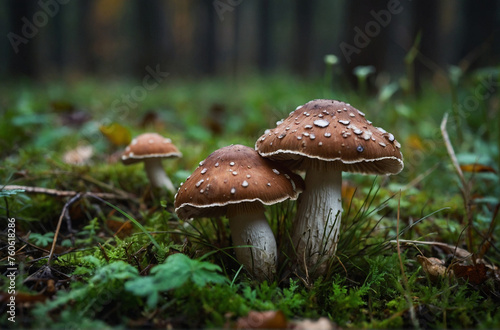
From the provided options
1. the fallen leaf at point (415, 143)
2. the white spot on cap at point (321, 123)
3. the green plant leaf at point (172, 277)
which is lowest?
the fallen leaf at point (415, 143)

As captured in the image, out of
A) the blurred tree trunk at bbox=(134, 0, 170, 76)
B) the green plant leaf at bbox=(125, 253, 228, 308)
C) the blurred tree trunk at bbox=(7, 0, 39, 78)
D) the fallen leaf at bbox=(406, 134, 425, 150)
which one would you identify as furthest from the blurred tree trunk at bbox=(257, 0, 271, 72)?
the green plant leaf at bbox=(125, 253, 228, 308)

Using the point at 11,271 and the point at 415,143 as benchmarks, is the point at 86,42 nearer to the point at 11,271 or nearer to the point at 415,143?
the point at 415,143

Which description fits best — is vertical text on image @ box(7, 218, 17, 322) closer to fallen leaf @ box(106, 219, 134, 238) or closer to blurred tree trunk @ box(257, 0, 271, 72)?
fallen leaf @ box(106, 219, 134, 238)

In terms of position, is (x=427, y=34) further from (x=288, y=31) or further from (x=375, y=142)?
(x=288, y=31)

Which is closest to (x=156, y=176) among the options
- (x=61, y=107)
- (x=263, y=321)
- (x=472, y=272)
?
(x=263, y=321)

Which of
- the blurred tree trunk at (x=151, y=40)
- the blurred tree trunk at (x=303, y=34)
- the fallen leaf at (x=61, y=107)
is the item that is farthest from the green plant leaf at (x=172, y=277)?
the blurred tree trunk at (x=303, y=34)

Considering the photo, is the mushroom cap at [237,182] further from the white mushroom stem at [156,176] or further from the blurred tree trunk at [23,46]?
the blurred tree trunk at [23,46]

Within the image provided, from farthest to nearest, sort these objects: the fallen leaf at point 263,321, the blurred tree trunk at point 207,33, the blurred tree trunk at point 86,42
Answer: the blurred tree trunk at point 207,33, the blurred tree trunk at point 86,42, the fallen leaf at point 263,321
